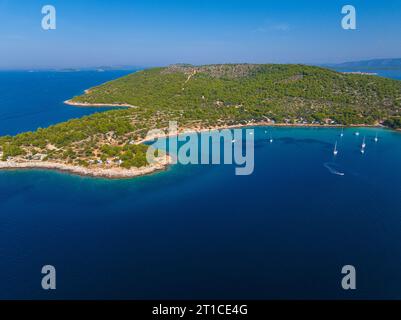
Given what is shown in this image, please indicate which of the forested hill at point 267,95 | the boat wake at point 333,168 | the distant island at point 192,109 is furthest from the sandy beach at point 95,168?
the forested hill at point 267,95

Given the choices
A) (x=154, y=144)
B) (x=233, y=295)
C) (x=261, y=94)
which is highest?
(x=261, y=94)

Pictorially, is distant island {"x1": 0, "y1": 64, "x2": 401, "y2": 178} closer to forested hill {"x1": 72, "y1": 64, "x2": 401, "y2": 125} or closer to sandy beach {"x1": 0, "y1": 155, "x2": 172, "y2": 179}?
sandy beach {"x1": 0, "y1": 155, "x2": 172, "y2": 179}

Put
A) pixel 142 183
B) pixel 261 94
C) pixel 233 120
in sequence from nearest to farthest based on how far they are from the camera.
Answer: pixel 142 183
pixel 233 120
pixel 261 94

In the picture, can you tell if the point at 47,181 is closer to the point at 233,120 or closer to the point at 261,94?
the point at 233,120

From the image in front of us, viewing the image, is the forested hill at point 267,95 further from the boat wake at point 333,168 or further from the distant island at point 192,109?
the boat wake at point 333,168

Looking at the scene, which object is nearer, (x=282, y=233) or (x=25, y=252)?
(x=25, y=252)

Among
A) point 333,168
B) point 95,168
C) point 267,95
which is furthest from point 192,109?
point 333,168
